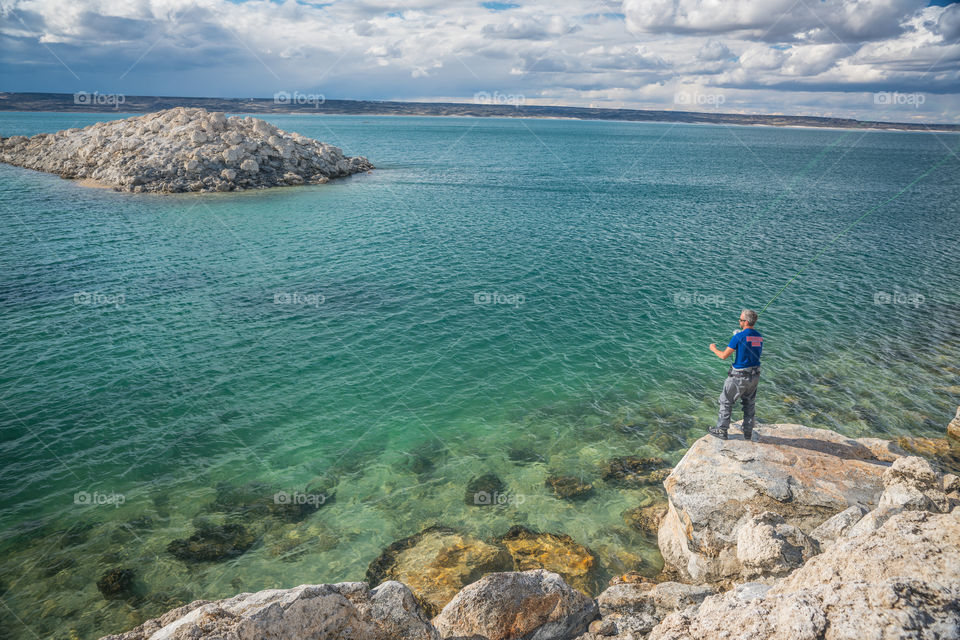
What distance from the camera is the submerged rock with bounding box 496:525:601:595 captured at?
1316 cm

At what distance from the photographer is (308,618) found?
7.46m

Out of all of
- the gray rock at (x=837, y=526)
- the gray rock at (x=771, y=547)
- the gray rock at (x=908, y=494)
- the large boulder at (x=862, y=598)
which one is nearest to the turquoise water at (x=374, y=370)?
the gray rock at (x=771, y=547)

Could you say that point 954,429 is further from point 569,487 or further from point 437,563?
point 437,563

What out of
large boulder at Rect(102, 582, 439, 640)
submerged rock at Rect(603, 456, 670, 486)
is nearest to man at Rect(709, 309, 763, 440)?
submerged rock at Rect(603, 456, 670, 486)

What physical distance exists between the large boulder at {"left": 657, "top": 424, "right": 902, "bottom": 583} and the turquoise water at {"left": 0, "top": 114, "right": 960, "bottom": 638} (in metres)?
1.65

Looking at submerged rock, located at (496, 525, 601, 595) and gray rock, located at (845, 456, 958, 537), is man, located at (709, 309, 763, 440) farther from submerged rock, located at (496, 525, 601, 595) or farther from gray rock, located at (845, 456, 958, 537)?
submerged rock, located at (496, 525, 601, 595)

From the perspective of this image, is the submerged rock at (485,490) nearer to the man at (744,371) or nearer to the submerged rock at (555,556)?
the submerged rock at (555,556)

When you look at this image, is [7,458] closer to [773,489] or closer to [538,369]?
[538,369]

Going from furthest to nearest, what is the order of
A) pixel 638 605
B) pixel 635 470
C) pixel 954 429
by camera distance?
pixel 954 429
pixel 635 470
pixel 638 605

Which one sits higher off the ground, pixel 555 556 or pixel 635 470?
pixel 635 470

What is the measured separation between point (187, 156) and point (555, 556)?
72761mm

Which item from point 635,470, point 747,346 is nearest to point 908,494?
point 747,346

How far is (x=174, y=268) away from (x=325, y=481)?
2647 centimetres

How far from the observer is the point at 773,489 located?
41.7 ft
